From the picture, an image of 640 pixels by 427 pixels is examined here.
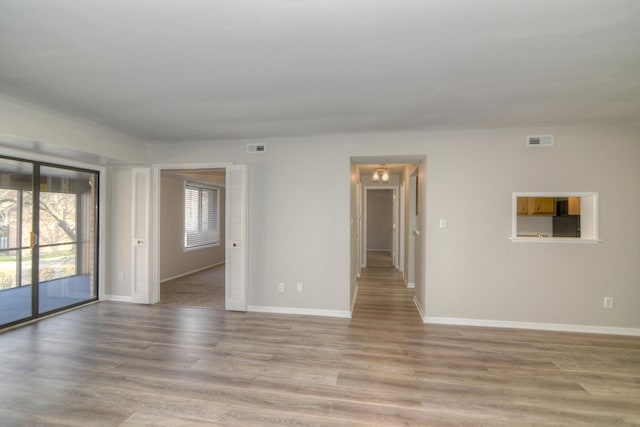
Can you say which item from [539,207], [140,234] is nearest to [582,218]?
[539,207]

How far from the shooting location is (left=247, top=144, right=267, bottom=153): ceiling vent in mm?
4246

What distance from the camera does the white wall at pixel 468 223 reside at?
354 centimetres

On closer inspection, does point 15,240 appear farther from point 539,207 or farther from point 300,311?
point 539,207

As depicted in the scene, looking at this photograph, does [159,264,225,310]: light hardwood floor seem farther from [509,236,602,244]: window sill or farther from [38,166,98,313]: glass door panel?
[509,236,602,244]: window sill

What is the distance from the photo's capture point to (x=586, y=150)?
3.58m

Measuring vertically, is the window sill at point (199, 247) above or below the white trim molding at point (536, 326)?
above

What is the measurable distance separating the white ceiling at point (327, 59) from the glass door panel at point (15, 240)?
4.19ft

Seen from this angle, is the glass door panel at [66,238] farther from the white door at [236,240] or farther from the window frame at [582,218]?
the window frame at [582,218]

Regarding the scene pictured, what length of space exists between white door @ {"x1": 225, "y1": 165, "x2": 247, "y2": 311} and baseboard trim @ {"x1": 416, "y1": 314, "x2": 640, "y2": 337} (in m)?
2.60

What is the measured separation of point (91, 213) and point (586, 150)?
23.1ft

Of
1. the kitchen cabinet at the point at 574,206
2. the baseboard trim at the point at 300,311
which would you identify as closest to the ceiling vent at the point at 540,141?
the kitchen cabinet at the point at 574,206

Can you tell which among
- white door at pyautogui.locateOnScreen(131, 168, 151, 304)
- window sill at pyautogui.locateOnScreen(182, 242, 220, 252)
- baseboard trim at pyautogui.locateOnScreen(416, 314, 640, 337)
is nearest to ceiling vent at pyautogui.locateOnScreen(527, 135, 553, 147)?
baseboard trim at pyautogui.locateOnScreen(416, 314, 640, 337)

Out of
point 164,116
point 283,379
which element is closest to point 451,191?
point 283,379

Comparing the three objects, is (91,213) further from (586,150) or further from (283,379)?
(586,150)
